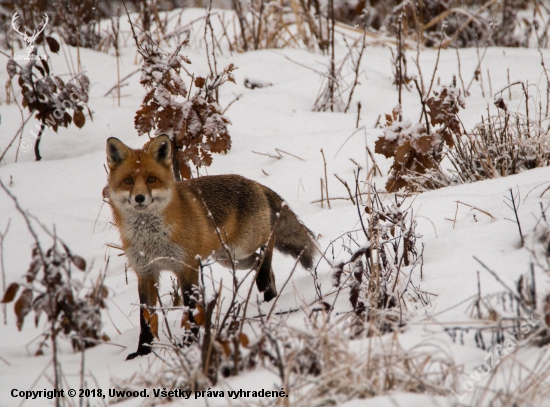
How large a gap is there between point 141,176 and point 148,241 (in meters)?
0.44

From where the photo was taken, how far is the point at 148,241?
348cm

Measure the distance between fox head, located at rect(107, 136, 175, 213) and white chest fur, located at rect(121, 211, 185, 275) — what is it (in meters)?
0.07

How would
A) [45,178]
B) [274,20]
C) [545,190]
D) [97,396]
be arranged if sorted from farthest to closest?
[274,20] < [45,178] < [545,190] < [97,396]

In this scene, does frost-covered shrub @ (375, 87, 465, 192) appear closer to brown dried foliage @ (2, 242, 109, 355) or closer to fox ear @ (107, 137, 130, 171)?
fox ear @ (107, 137, 130, 171)

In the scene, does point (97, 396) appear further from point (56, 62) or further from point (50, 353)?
point (56, 62)

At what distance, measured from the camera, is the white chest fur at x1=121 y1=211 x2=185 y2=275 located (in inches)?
137

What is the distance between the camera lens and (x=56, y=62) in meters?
7.29

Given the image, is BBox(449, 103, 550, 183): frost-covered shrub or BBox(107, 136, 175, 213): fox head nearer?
BBox(107, 136, 175, 213): fox head

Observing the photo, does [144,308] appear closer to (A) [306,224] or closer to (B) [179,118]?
(B) [179,118]

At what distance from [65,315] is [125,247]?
3.87 feet

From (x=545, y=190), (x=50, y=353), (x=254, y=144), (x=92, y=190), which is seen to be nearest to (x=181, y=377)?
(x=50, y=353)

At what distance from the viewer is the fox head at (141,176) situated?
334 centimetres

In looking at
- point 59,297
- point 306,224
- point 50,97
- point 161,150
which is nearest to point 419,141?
point 306,224

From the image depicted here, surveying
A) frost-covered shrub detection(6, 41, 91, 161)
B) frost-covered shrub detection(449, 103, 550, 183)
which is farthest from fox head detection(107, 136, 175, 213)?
frost-covered shrub detection(449, 103, 550, 183)
